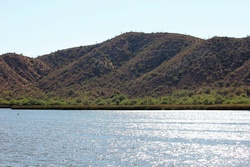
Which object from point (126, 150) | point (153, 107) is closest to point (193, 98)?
point (153, 107)

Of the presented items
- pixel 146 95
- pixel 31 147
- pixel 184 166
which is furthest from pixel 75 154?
pixel 146 95

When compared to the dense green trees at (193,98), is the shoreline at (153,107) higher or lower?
lower

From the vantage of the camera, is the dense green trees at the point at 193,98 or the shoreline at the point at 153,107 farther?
the dense green trees at the point at 193,98

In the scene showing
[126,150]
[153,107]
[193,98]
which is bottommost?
[126,150]

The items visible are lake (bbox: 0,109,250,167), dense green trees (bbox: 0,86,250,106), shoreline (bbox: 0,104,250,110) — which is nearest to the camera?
lake (bbox: 0,109,250,167)

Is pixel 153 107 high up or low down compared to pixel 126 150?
up

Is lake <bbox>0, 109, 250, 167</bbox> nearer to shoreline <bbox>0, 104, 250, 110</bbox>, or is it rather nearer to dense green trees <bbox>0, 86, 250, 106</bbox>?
shoreline <bbox>0, 104, 250, 110</bbox>

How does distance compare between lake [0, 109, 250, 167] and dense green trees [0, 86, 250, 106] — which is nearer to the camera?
lake [0, 109, 250, 167]

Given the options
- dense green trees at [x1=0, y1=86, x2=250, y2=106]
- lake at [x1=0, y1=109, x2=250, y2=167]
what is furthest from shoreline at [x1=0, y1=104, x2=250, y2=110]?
lake at [x1=0, y1=109, x2=250, y2=167]

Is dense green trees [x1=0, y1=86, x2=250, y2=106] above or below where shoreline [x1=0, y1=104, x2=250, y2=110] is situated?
above

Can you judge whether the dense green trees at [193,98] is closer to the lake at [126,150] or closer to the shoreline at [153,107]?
the shoreline at [153,107]

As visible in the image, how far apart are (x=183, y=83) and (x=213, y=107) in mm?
43449

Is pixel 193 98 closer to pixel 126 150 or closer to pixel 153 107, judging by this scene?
pixel 153 107

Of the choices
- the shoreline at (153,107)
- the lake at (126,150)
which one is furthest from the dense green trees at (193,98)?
the lake at (126,150)
